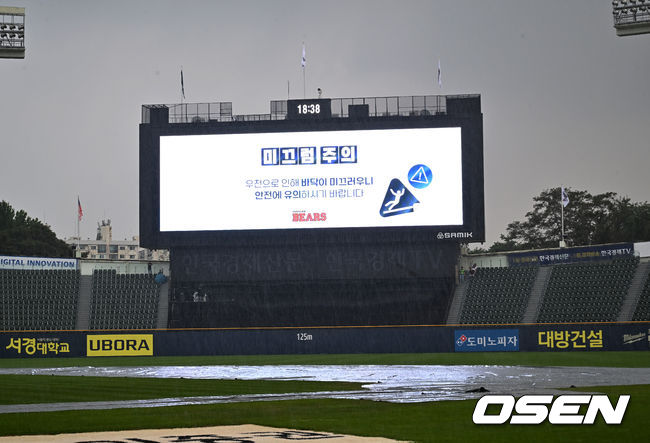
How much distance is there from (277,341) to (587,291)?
18697 millimetres

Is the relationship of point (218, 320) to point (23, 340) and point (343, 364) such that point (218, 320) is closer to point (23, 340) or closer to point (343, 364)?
point (23, 340)

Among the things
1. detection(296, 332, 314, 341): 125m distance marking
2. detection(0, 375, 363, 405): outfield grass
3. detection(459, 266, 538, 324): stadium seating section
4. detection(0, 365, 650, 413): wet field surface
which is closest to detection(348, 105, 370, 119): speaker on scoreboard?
detection(296, 332, 314, 341): 125m distance marking

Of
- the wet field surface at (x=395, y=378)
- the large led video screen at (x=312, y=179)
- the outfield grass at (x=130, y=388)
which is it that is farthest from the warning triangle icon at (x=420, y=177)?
the outfield grass at (x=130, y=388)

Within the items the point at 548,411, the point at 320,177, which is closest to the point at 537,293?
the point at 320,177

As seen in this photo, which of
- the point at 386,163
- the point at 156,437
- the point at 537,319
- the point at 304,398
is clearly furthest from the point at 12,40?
the point at 537,319

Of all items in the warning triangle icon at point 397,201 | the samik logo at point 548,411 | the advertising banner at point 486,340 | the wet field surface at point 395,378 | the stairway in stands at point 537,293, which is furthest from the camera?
the stairway in stands at point 537,293

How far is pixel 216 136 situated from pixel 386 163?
9.52 m

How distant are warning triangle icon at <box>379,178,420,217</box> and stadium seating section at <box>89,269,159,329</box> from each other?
16.5 m

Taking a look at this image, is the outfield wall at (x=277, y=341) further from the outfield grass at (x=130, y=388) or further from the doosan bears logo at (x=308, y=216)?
the outfield grass at (x=130, y=388)

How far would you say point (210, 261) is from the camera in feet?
185

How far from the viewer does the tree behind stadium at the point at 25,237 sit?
380ft

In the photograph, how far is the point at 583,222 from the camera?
358 feet

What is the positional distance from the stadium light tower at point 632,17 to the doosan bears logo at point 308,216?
2527 cm

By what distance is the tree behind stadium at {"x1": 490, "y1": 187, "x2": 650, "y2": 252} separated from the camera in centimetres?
10300
